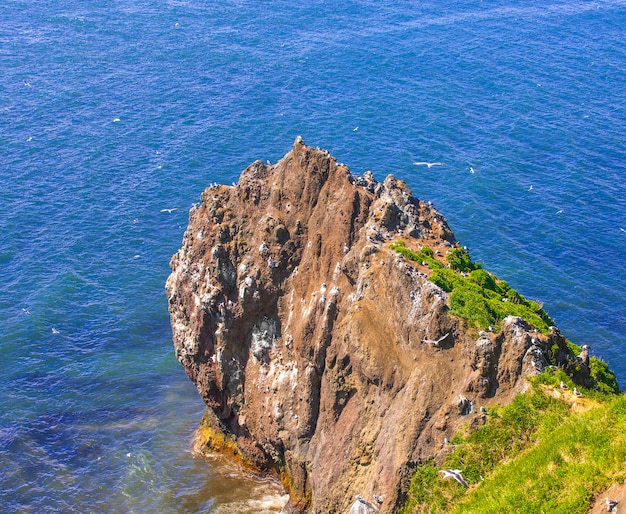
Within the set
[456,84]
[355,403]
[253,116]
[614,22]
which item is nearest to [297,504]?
[355,403]

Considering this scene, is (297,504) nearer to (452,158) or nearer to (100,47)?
(452,158)

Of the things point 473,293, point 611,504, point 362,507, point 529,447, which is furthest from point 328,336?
point 611,504

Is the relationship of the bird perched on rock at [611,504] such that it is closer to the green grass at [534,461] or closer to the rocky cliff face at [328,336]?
the green grass at [534,461]

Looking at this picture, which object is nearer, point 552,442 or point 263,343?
point 552,442

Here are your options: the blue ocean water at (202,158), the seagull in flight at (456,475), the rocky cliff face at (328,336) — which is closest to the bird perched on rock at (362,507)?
the rocky cliff face at (328,336)

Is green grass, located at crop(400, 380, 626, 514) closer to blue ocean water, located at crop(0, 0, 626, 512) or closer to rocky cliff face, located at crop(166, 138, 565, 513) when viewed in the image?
rocky cliff face, located at crop(166, 138, 565, 513)

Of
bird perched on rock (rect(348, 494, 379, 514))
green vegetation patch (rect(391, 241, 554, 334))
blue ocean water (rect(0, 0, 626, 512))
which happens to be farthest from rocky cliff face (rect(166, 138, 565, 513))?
blue ocean water (rect(0, 0, 626, 512))
